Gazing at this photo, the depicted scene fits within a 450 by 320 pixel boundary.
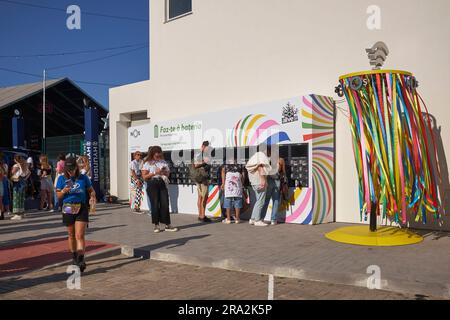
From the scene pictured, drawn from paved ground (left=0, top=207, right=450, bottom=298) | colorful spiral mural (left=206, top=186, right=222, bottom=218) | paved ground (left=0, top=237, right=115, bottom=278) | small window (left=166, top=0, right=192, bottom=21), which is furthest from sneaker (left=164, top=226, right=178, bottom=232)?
small window (left=166, top=0, right=192, bottom=21)

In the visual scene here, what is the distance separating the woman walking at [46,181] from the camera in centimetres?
1319

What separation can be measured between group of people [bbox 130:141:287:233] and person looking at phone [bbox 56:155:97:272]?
2569mm

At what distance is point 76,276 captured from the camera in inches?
240

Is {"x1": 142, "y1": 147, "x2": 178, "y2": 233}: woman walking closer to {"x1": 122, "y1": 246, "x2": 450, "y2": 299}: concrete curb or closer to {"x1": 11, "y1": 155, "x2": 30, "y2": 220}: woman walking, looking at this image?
{"x1": 122, "y1": 246, "x2": 450, "y2": 299}: concrete curb

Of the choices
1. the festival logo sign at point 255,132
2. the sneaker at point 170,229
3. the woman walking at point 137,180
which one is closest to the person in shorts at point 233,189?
the festival logo sign at point 255,132

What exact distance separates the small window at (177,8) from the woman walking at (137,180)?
4.66 meters

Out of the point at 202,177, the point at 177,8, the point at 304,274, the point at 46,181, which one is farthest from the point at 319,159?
the point at 46,181

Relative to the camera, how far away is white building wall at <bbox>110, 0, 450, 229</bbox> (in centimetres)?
873

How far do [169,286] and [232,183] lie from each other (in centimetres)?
450

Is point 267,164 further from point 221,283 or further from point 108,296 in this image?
point 108,296

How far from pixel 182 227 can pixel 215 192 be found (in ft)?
6.37

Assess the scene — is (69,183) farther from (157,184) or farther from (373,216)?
(373,216)

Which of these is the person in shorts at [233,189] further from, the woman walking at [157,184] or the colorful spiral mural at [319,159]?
the woman walking at [157,184]
